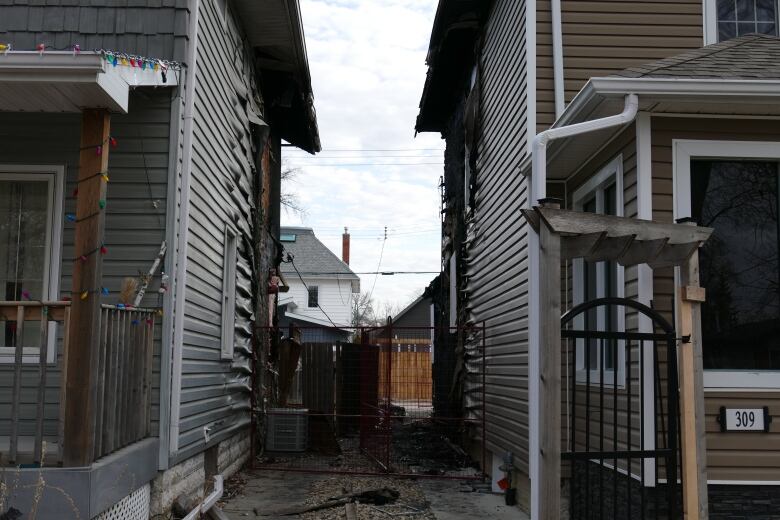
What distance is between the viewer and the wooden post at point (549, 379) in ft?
14.9

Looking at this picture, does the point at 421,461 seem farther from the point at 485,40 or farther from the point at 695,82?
the point at 695,82

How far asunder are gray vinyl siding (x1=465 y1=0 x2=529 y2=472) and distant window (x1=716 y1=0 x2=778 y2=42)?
2.03 metres

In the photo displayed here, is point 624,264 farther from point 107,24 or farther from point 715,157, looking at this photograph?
point 107,24

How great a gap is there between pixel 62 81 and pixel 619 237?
12.1 feet

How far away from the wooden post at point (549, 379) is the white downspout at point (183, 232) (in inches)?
130

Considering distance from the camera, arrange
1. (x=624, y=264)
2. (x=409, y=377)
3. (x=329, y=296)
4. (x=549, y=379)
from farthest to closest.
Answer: (x=329, y=296), (x=409, y=377), (x=624, y=264), (x=549, y=379)

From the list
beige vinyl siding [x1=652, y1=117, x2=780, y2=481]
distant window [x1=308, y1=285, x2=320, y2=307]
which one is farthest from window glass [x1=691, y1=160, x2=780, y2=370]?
distant window [x1=308, y1=285, x2=320, y2=307]

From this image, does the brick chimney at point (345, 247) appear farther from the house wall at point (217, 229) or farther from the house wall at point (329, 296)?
the house wall at point (217, 229)

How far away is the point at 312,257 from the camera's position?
146 feet

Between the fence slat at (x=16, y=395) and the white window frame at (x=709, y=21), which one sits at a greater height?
the white window frame at (x=709, y=21)

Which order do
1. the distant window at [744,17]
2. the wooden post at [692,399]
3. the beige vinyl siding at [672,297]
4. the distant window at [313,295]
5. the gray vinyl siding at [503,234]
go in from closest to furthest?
the wooden post at [692,399], the beige vinyl siding at [672,297], the distant window at [744,17], the gray vinyl siding at [503,234], the distant window at [313,295]

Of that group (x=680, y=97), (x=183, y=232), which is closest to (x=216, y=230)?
(x=183, y=232)

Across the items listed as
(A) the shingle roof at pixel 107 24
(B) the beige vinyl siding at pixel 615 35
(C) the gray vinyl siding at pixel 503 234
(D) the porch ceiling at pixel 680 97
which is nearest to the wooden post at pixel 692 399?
(D) the porch ceiling at pixel 680 97

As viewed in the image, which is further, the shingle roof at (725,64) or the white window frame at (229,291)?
the white window frame at (229,291)
